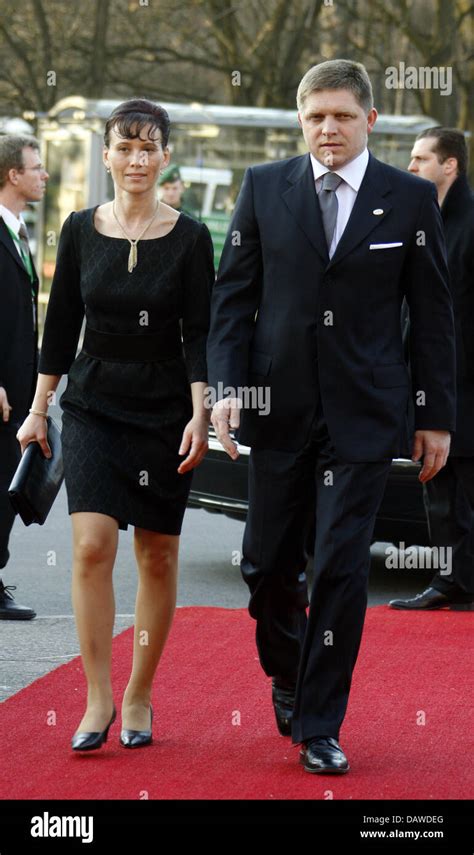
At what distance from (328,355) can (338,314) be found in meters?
0.12

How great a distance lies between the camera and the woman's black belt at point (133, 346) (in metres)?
4.75

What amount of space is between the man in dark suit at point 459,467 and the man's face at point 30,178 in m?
1.88

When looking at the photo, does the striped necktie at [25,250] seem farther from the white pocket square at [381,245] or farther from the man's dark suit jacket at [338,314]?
the white pocket square at [381,245]

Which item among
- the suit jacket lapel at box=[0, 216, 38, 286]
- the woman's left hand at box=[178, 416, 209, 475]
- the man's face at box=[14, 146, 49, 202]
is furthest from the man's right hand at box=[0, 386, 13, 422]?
the woman's left hand at box=[178, 416, 209, 475]

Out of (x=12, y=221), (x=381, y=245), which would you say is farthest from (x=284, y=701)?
(x=12, y=221)

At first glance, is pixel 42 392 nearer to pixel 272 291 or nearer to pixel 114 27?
pixel 272 291

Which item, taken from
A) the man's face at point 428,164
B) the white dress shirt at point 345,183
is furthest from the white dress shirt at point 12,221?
the white dress shirt at point 345,183

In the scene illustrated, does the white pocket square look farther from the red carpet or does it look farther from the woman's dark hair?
the red carpet

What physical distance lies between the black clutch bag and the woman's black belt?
1.36 feet

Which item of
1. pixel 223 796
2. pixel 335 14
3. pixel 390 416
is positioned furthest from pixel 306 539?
pixel 335 14

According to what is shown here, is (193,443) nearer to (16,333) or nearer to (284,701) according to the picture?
(284,701)

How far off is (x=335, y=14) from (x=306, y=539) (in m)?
24.0

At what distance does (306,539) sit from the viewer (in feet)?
15.7

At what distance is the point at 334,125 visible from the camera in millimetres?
4562
